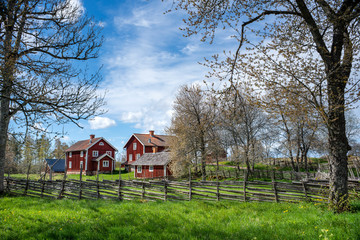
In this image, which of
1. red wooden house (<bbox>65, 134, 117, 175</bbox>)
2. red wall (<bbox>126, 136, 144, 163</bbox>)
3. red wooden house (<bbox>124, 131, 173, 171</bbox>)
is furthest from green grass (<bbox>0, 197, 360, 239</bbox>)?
red wall (<bbox>126, 136, 144, 163</bbox>)

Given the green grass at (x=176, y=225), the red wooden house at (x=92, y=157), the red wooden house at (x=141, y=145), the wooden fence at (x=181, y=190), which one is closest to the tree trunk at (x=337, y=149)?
the green grass at (x=176, y=225)

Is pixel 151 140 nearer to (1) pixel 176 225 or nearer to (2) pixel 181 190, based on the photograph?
(2) pixel 181 190

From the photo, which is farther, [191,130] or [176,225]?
[191,130]

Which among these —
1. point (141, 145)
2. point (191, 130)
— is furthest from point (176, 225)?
point (141, 145)

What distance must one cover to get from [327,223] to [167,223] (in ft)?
14.6

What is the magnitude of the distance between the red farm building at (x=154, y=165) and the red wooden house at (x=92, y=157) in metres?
9.05

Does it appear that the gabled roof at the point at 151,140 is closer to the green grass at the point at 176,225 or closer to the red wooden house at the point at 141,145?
the red wooden house at the point at 141,145

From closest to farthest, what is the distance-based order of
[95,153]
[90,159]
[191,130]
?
[191,130] < [90,159] < [95,153]

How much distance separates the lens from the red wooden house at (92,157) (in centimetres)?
4772

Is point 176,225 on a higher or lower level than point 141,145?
lower

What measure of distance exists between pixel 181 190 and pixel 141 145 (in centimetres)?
3624

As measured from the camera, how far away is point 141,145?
4897 centimetres

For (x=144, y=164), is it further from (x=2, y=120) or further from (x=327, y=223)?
(x=327, y=223)

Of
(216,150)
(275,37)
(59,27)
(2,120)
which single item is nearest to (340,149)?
(275,37)
